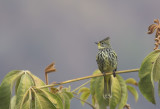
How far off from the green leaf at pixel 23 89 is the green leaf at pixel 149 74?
110 cm

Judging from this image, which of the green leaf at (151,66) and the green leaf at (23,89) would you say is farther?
the green leaf at (23,89)

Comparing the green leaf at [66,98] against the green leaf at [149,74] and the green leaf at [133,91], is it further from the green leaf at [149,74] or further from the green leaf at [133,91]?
the green leaf at [133,91]

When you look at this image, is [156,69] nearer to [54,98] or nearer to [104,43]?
[54,98]

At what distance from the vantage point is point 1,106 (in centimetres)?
268

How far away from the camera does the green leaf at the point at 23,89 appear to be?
2.61 m

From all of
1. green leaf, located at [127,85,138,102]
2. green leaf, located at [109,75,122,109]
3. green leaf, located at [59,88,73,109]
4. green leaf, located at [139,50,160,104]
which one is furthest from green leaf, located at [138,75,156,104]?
→ green leaf, located at [127,85,138,102]

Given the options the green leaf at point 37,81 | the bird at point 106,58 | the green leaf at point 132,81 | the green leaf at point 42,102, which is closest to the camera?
the green leaf at point 42,102

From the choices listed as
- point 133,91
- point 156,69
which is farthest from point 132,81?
point 156,69

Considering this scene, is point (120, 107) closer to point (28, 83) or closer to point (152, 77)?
point (152, 77)

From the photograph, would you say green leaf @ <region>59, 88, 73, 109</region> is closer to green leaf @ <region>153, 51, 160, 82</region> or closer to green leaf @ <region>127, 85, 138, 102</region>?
green leaf @ <region>153, 51, 160, 82</region>

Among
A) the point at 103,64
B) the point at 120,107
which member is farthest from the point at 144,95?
the point at 103,64

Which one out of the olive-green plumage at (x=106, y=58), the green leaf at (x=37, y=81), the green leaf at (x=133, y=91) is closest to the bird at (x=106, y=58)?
the olive-green plumage at (x=106, y=58)

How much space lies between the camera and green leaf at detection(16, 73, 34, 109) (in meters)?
2.61

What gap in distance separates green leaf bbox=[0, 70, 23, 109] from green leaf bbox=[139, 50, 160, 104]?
1.27 meters
